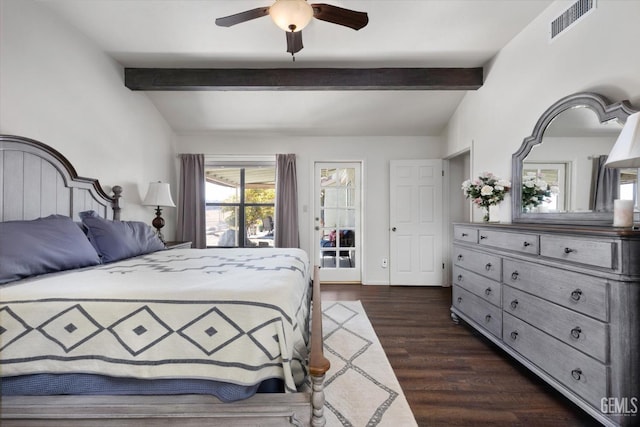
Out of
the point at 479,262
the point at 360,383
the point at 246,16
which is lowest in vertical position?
the point at 360,383

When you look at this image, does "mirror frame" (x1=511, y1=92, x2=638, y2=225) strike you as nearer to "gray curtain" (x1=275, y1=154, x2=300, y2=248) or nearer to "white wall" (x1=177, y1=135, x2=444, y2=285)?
"white wall" (x1=177, y1=135, x2=444, y2=285)

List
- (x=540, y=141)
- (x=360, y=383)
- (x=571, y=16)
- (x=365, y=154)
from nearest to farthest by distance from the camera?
(x=360, y=383)
(x=571, y=16)
(x=540, y=141)
(x=365, y=154)

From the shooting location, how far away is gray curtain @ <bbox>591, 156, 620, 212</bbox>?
1.78 m

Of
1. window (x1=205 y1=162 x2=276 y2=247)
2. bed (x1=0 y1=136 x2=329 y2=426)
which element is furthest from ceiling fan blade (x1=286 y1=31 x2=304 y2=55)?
window (x1=205 y1=162 x2=276 y2=247)

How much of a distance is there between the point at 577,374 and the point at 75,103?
166 inches

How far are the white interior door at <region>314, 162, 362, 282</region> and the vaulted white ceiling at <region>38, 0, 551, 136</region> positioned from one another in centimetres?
94

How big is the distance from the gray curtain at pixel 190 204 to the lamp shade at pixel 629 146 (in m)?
4.50

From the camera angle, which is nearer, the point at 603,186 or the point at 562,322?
the point at 562,322

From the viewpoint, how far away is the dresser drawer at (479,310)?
223 cm

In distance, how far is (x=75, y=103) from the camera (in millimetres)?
2578

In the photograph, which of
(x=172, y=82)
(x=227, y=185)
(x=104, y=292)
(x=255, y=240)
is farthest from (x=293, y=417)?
(x=227, y=185)

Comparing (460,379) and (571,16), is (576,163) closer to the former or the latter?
(571,16)

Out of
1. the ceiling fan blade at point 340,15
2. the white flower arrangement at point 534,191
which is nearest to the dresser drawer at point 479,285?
the white flower arrangement at point 534,191

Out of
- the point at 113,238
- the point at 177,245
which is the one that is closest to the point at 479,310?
the point at 113,238
